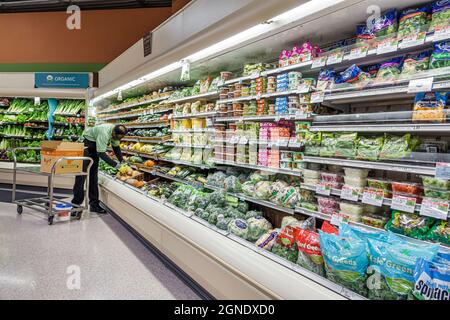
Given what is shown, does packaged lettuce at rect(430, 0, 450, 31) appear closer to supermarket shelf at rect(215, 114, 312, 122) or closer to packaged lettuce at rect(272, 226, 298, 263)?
supermarket shelf at rect(215, 114, 312, 122)

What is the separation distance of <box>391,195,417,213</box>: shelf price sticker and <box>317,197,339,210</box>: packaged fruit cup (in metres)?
0.41

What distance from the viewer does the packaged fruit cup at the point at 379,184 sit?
6.24 ft

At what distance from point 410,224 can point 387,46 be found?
100 cm

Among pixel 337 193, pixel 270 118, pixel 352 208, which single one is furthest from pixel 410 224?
pixel 270 118

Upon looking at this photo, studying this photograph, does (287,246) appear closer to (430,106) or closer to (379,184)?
(379,184)

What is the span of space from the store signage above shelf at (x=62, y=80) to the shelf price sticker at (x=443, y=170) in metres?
7.87

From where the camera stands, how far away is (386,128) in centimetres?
183

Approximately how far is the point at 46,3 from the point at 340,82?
10.1 m

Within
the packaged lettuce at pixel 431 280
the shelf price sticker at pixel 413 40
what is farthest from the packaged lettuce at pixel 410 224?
the shelf price sticker at pixel 413 40

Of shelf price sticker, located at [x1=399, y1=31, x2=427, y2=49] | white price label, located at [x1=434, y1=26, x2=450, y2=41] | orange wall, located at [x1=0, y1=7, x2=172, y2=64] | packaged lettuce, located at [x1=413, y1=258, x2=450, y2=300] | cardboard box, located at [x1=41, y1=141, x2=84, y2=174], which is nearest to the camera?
packaged lettuce, located at [x1=413, y1=258, x2=450, y2=300]

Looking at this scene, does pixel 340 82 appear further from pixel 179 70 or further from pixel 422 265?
pixel 179 70

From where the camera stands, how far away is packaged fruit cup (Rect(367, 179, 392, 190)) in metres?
1.90

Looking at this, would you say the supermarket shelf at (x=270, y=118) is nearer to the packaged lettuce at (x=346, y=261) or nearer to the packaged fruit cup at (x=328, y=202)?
the packaged fruit cup at (x=328, y=202)

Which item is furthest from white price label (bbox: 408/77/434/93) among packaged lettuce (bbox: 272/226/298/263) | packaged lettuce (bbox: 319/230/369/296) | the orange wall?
the orange wall
